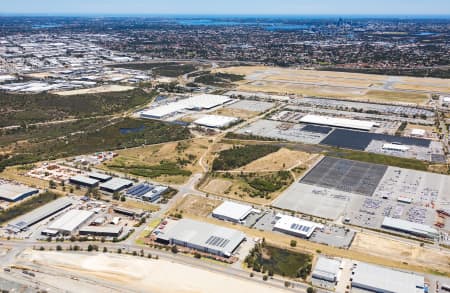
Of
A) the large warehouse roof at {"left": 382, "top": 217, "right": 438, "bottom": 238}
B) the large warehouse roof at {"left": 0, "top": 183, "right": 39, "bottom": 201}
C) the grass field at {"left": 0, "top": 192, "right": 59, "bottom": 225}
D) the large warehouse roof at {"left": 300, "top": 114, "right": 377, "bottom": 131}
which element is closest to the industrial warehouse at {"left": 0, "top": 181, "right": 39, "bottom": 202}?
the large warehouse roof at {"left": 0, "top": 183, "right": 39, "bottom": 201}

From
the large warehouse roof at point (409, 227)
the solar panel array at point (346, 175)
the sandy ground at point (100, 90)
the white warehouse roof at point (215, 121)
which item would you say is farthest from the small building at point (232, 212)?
the sandy ground at point (100, 90)

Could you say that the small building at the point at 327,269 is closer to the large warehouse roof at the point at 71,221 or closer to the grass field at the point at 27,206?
the large warehouse roof at the point at 71,221

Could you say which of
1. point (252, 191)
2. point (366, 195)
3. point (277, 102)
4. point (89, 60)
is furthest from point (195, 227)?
point (89, 60)

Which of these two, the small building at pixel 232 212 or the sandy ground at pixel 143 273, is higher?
the small building at pixel 232 212

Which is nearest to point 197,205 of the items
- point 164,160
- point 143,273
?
point 143,273

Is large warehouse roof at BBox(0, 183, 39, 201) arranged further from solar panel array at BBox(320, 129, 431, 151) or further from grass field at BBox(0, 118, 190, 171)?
solar panel array at BBox(320, 129, 431, 151)

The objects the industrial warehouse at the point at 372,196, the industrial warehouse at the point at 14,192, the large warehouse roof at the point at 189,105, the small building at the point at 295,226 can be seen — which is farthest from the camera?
the large warehouse roof at the point at 189,105

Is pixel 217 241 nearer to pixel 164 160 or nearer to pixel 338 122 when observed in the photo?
pixel 164 160

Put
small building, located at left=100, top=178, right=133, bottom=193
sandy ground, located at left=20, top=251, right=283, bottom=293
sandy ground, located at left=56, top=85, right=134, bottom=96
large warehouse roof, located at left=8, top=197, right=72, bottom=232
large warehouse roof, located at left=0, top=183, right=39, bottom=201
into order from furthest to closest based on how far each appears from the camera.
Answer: sandy ground, located at left=56, top=85, right=134, bottom=96 < small building, located at left=100, top=178, right=133, bottom=193 < large warehouse roof, located at left=0, top=183, right=39, bottom=201 < large warehouse roof, located at left=8, top=197, right=72, bottom=232 < sandy ground, located at left=20, top=251, right=283, bottom=293
